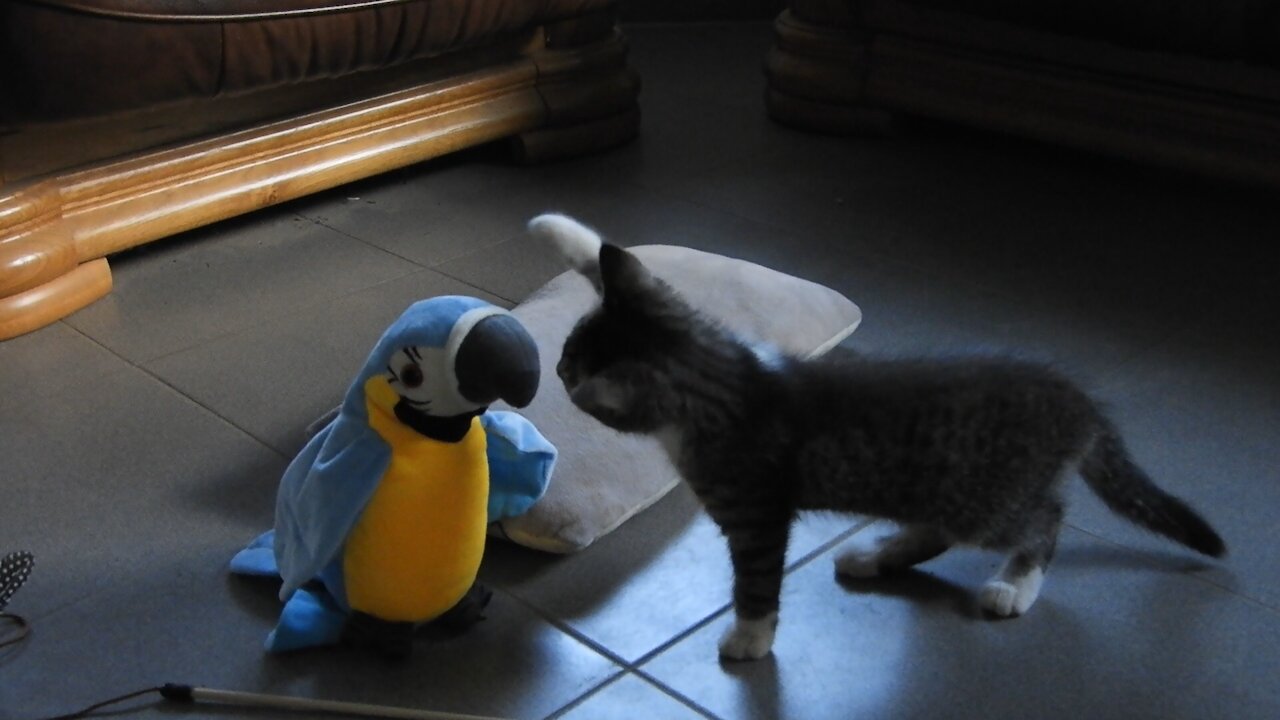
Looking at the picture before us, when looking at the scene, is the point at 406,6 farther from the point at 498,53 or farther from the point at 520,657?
the point at 520,657

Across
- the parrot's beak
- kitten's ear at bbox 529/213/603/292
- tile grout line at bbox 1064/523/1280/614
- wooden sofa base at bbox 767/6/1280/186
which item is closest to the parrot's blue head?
the parrot's beak

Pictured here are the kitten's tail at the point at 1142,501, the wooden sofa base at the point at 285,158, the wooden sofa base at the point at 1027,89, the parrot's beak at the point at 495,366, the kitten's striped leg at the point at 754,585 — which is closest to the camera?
the parrot's beak at the point at 495,366

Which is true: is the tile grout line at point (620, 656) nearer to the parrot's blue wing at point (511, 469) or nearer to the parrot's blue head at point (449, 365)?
the parrot's blue wing at point (511, 469)

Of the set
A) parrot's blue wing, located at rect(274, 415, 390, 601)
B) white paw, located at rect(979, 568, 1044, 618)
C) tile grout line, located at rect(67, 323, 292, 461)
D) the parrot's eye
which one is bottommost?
tile grout line, located at rect(67, 323, 292, 461)

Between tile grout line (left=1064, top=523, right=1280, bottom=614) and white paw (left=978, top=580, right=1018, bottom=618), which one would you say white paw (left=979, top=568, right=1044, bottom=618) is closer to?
white paw (left=978, top=580, right=1018, bottom=618)

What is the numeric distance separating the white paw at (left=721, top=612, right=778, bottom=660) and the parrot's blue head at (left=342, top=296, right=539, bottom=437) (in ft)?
1.14

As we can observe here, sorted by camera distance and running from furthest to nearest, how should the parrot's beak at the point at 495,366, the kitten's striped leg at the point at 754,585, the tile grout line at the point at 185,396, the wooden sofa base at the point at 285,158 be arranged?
the wooden sofa base at the point at 285,158
the tile grout line at the point at 185,396
the kitten's striped leg at the point at 754,585
the parrot's beak at the point at 495,366

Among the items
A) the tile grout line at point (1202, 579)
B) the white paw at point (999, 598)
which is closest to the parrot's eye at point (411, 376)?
the white paw at point (999, 598)

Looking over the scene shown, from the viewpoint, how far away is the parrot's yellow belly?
1322 mm

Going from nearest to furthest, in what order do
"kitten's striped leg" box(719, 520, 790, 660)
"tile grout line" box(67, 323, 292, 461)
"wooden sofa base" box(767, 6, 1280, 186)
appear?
"kitten's striped leg" box(719, 520, 790, 660)
"tile grout line" box(67, 323, 292, 461)
"wooden sofa base" box(767, 6, 1280, 186)

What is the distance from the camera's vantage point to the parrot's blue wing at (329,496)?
1322 mm

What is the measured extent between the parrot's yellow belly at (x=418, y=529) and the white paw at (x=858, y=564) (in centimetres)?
44

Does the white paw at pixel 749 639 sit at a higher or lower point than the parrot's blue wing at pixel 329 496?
lower

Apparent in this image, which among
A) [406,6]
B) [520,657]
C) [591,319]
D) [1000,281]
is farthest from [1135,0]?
[520,657]
